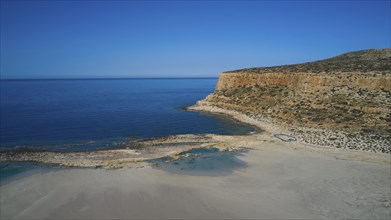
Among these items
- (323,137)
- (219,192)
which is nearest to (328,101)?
(323,137)

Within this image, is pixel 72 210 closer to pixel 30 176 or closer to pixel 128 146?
pixel 30 176

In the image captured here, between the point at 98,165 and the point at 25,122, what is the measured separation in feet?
91.6

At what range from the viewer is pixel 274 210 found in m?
17.5

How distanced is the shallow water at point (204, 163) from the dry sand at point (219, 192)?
2.91 ft

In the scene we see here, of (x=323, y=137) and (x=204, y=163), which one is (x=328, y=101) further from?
(x=204, y=163)

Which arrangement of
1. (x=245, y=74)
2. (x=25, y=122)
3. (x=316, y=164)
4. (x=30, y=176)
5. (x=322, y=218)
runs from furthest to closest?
(x=245, y=74) < (x=25, y=122) < (x=316, y=164) < (x=30, y=176) < (x=322, y=218)

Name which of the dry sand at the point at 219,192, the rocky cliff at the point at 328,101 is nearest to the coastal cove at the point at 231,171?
the dry sand at the point at 219,192

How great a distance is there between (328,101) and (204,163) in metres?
27.5

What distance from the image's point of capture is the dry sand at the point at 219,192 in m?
17.3

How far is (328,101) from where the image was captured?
1741 inches

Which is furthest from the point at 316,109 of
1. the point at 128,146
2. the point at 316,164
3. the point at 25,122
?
the point at 25,122

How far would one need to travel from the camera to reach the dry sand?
17.3m

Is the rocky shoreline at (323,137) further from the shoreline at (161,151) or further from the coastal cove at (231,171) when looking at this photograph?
the shoreline at (161,151)

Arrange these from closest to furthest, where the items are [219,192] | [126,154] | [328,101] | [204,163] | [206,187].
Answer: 1. [219,192]
2. [206,187]
3. [204,163]
4. [126,154]
5. [328,101]
